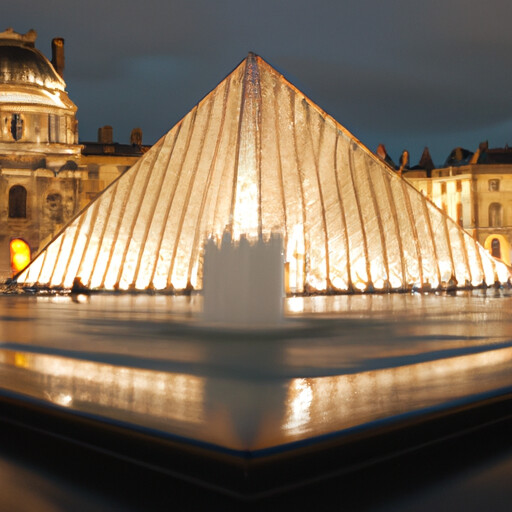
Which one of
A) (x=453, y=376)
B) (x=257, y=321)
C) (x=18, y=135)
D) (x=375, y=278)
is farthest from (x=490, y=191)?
(x=453, y=376)

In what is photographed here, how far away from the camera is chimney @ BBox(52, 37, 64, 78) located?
46.0 m

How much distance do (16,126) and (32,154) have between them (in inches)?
71.1

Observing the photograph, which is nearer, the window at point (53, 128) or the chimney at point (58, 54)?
the window at point (53, 128)

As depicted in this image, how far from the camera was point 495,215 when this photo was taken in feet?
147

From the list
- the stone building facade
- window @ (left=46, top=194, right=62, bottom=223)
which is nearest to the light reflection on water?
window @ (left=46, top=194, right=62, bottom=223)

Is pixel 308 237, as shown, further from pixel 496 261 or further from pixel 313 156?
pixel 496 261

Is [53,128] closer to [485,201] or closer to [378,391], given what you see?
[485,201]

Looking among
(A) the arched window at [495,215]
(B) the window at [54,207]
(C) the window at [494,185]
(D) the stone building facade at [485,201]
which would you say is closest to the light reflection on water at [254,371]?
(B) the window at [54,207]

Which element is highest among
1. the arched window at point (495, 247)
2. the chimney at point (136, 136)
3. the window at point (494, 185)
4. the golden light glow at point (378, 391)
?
the chimney at point (136, 136)

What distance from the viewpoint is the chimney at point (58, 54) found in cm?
4597

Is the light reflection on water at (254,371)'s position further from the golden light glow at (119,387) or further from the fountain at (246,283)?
the fountain at (246,283)

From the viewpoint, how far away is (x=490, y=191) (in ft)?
145

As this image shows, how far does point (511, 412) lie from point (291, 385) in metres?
0.90

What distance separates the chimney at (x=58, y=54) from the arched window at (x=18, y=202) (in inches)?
427
